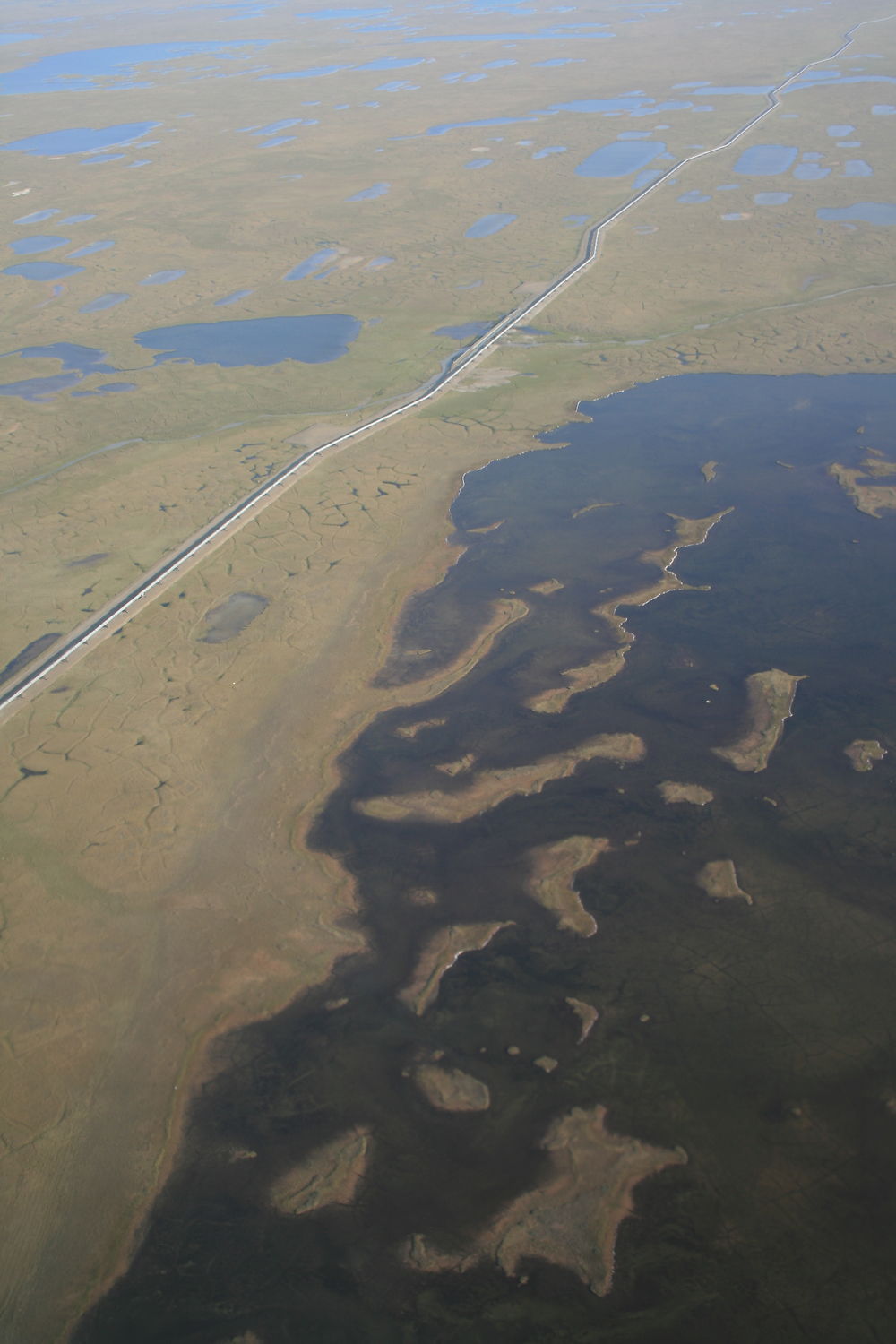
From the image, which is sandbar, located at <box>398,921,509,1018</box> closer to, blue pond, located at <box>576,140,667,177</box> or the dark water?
the dark water

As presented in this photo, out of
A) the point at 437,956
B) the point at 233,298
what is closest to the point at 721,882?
the point at 437,956

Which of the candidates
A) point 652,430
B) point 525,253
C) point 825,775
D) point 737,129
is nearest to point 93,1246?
point 825,775

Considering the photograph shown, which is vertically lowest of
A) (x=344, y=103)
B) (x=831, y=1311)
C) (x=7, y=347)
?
(x=831, y=1311)

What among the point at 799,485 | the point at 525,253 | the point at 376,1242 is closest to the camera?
the point at 376,1242

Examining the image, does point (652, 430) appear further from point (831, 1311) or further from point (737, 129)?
point (737, 129)

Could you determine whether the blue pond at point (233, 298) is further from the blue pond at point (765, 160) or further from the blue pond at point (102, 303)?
the blue pond at point (765, 160)

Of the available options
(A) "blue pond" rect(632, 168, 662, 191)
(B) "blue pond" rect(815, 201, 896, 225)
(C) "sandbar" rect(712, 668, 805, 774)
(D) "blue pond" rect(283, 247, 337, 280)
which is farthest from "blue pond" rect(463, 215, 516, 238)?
(C) "sandbar" rect(712, 668, 805, 774)

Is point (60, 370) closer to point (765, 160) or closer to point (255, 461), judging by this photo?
point (255, 461)
